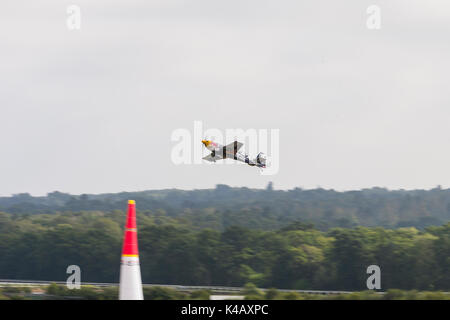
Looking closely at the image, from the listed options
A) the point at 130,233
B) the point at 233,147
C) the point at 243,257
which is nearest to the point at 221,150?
the point at 233,147

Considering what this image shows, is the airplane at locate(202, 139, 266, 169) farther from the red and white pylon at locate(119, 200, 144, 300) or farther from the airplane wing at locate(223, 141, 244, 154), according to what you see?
the red and white pylon at locate(119, 200, 144, 300)

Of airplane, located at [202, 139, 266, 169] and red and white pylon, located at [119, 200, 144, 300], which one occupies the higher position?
airplane, located at [202, 139, 266, 169]

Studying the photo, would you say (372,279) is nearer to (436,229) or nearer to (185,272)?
(185,272)

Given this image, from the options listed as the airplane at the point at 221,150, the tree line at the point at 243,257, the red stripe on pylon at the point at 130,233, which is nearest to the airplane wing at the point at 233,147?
the airplane at the point at 221,150

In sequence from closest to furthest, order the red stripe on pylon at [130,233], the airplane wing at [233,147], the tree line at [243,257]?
the red stripe on pylon at [130,233]
the airplane wing at [233,147]
the tree line at [243,257]

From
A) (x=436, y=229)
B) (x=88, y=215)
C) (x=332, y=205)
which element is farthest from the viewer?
(x=332, y=205)

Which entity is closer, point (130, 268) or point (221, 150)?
point (130, 268)

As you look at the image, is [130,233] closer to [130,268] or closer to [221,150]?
[130,268]

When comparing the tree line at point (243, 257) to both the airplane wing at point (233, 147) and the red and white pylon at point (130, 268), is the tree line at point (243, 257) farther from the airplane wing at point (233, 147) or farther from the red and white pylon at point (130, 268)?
the red and white pylon at point (130, 268)

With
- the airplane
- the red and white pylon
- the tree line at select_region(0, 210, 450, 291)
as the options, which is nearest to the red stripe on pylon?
the red and white pylon

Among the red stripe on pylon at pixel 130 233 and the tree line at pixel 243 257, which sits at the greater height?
the red stripe on pylon at pixel 130 233
